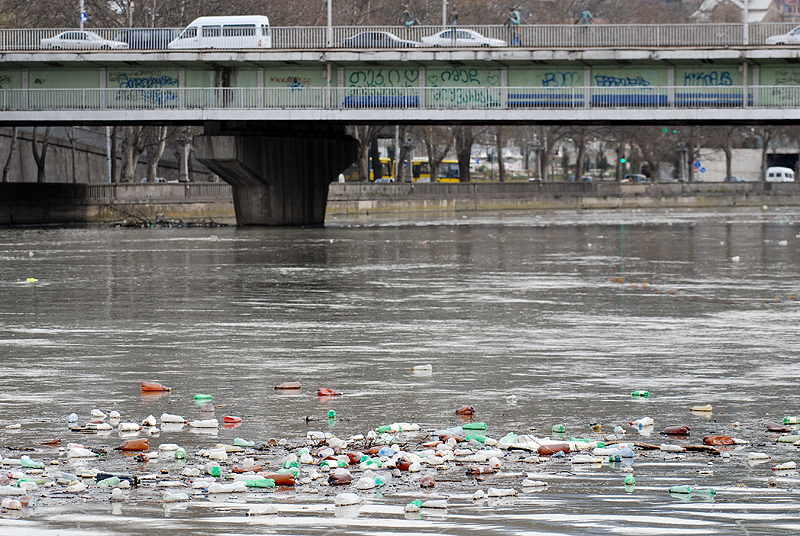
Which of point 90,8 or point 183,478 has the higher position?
point 90,8

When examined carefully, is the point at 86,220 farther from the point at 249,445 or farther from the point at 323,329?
the point at 249,445

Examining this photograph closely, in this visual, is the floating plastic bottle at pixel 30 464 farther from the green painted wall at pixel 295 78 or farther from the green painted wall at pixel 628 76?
the green painted wall at pixel 628 76

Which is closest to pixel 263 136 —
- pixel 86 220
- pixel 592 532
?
pixel 86 220

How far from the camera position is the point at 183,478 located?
23.5 ft

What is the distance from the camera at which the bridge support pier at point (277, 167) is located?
4944 centimetres

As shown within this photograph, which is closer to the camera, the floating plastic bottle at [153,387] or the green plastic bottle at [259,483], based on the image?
the green plastic bottle at [259,483]

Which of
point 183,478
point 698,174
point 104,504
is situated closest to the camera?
point 104,504

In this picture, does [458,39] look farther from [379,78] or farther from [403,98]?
[379,78]

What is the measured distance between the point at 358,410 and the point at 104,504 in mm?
3094

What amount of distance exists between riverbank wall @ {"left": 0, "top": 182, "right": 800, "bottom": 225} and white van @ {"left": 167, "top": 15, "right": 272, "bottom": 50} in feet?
29.2

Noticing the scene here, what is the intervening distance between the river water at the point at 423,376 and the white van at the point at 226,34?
23630 mm

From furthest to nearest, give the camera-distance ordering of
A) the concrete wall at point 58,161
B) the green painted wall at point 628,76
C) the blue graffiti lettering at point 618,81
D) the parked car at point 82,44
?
the concrete wall at point 58,161 → the parked car at point 82,44 → the blue graffiti lettering at point 618,81 → the green painted wall at point 628,76

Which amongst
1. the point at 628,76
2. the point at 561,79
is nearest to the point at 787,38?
the point at 628,76

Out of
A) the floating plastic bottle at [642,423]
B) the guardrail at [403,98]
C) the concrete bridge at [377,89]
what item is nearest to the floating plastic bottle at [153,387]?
the floating plastic bottle at [642,423]
